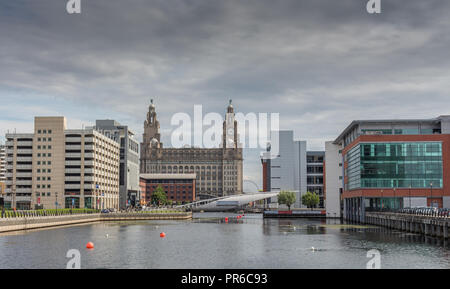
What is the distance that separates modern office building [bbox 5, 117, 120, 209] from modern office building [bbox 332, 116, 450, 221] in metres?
100

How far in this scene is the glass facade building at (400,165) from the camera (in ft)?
378

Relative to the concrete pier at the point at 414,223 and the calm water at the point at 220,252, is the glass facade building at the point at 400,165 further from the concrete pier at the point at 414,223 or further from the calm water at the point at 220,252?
the calm water at the point at 220,252

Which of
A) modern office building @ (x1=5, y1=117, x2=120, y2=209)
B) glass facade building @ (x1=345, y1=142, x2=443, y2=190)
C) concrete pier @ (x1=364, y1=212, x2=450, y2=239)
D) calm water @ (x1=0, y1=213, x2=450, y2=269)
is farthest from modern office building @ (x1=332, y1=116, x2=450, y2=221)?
modern office building @ (x1=5, y1=117, x2=120, y2=209)

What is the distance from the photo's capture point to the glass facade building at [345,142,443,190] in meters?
115

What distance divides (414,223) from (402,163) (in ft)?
95.5

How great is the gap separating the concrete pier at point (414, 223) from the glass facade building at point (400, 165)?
28.2ft

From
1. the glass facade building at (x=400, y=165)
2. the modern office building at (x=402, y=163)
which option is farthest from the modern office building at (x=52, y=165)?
the glass facade building at (x=400, y=165)

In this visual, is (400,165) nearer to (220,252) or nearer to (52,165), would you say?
(220,252)

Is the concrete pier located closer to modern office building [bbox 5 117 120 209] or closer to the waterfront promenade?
the waterfront promenade

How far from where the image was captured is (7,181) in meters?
181
